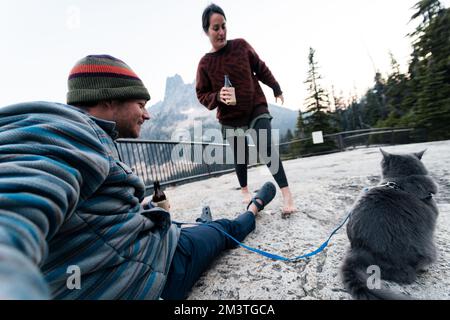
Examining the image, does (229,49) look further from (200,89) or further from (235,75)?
(200,89)

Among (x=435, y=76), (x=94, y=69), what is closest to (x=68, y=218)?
(x=94, y=69)

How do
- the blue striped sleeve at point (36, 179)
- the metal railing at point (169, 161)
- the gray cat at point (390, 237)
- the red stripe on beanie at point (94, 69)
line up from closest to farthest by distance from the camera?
the blue striped sleeve at point (36, 179) → the gray cat at point (390, 237) → the red stripe on beanie at point (94, 69) → the metal railing at point (169, 161)

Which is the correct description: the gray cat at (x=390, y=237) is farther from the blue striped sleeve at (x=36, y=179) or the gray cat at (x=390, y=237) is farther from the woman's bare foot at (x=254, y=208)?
the blue striped sleeve at (x=36, y=179)

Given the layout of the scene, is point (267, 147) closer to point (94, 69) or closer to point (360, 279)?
point (360, 279)

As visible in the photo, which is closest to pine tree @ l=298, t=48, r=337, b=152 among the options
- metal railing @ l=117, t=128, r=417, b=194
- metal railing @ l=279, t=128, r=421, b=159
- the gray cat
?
metal railing @ l=279, t=128, r=421, b=159

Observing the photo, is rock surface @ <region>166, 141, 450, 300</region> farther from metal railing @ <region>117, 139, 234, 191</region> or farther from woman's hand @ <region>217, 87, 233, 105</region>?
metal railing @ <region>117, 139, 234, 191</region>

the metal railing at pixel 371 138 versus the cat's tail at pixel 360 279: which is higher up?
the metal railing at pixel 371 138

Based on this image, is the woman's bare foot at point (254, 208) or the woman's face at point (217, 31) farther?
the woman's face at point (217, 31)

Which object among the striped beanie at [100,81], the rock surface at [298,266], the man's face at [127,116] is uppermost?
the striped beanie at [100,81]

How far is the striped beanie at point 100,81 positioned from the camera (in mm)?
1209

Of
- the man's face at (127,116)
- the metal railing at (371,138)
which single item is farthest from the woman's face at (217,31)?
the metal railing at (371,138)

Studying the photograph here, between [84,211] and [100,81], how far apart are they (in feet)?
2.70
